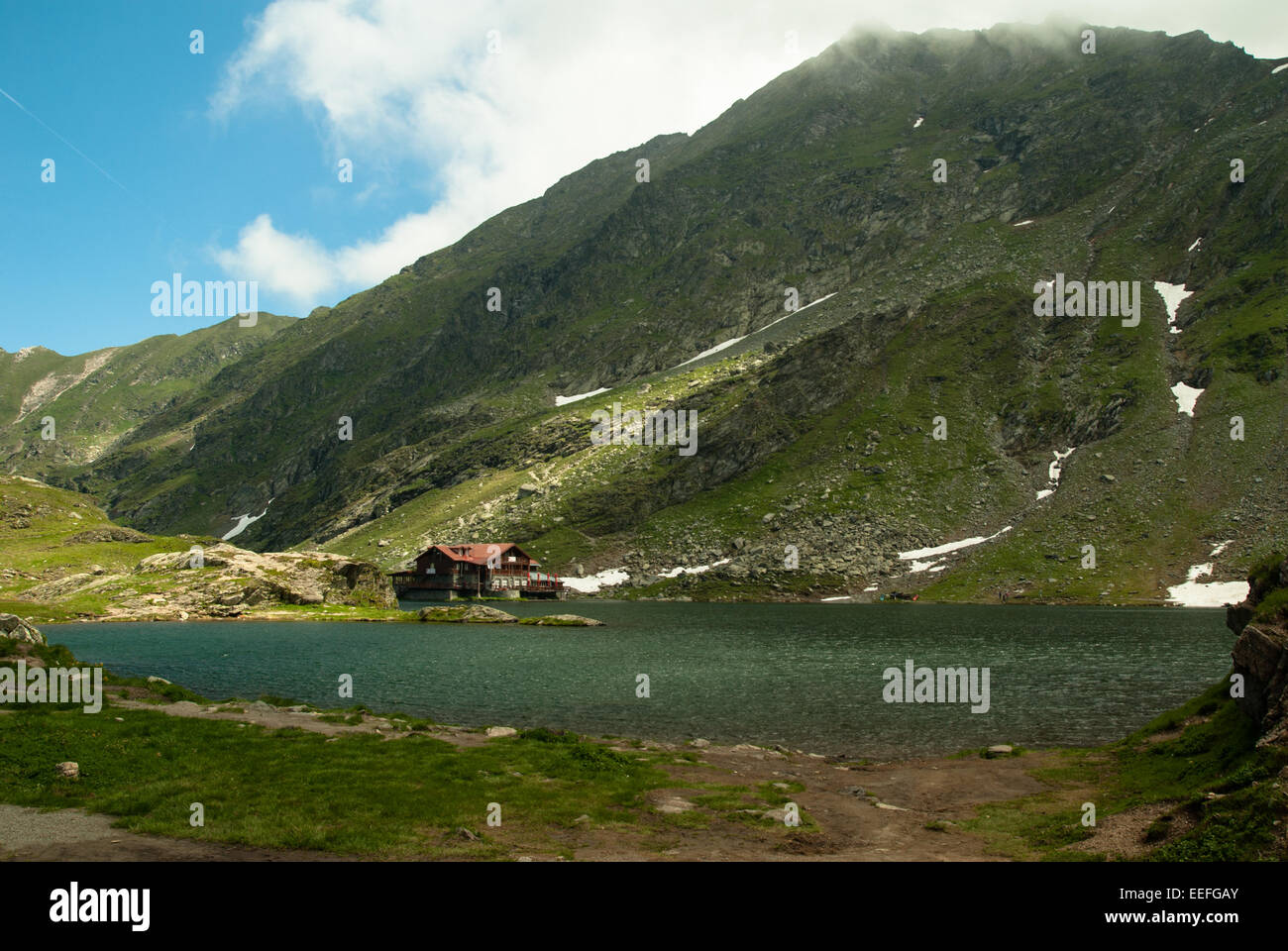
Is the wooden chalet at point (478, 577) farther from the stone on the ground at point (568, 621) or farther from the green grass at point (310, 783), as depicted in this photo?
the green grass at point (310, 783)

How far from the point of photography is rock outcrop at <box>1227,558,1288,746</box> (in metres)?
18.3

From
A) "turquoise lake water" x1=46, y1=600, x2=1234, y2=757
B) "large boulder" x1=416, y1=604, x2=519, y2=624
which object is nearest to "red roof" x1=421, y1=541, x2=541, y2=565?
"large boulder" x1=416, y1=604, x2=519, y2=624

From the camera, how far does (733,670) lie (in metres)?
60.2

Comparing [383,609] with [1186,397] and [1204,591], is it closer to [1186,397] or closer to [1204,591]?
[1204,591]

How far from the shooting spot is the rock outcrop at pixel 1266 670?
1833cm

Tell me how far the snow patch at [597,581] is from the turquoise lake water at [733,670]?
7085cm

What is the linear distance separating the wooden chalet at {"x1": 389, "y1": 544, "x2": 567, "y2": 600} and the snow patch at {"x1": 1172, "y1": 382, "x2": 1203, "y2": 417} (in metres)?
151

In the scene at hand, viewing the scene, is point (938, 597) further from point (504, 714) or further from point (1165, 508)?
point (504, 714)

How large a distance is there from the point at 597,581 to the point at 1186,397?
146m

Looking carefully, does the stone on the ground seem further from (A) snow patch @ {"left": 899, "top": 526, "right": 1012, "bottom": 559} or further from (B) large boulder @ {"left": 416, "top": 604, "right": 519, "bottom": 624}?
(A) snow patch @ {"left": 899, "top": 526, "right": 1012, "bottom": 559}

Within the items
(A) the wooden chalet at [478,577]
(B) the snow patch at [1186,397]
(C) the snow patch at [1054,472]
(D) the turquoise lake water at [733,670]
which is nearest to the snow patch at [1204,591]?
(D) the turquoise lake water at [733,670]

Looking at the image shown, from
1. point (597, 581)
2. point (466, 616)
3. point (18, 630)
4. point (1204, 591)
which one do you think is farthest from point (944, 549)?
point (18, 630)

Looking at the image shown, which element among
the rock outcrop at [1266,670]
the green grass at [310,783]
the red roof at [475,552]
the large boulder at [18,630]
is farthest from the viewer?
the red roof at [475,552]
